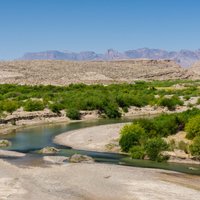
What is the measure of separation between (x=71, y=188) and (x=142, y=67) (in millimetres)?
146734

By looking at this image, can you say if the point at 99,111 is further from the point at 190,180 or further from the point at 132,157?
the point at 190,180

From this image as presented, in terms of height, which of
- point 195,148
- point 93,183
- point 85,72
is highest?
point 85,72

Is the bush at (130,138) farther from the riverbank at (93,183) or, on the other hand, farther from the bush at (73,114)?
the bush at (73,114)

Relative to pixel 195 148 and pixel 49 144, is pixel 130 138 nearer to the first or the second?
pixel 195 148

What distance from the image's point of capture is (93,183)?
3017 cm

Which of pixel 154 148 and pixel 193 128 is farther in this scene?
pixel 193 128

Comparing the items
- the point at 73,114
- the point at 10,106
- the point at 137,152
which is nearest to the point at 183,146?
the point at 137,152

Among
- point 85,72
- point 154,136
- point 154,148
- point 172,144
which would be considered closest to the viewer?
point 154,148

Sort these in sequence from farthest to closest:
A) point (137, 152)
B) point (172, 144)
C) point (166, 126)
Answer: point (166, 126) → point (172, 144) → point (137, 152)

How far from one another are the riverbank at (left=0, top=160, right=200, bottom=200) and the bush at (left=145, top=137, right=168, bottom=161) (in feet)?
13.6

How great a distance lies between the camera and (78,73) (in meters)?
152

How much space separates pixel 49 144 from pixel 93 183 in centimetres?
1700

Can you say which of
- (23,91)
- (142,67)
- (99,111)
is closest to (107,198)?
(99,111)

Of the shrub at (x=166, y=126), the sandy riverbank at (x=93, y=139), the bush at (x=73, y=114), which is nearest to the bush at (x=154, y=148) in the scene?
the sandy riverbank at (x=93, y=139)
